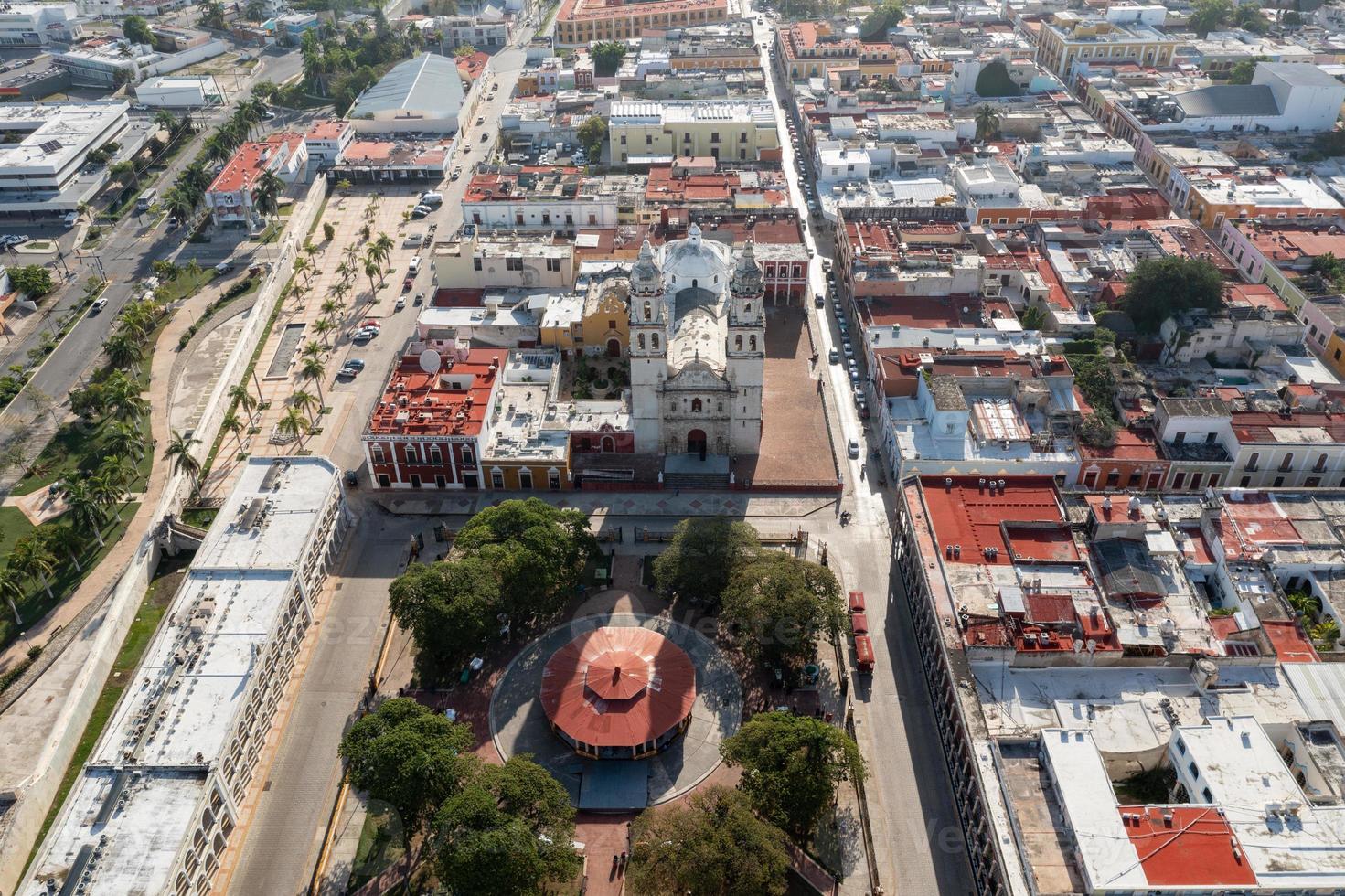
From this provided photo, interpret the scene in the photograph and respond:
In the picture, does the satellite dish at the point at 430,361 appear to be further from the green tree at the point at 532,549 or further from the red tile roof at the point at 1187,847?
the red tile roof at the point at 1187,847

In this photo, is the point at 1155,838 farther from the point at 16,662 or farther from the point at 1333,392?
the point at 16,662

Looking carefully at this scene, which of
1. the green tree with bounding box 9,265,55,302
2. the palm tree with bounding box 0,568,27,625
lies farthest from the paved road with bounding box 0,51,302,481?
the palm tree with bounding box 0,568,27,625

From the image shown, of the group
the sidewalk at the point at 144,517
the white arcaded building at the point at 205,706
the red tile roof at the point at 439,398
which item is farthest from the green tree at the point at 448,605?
the sidewalk at the point at 144,517

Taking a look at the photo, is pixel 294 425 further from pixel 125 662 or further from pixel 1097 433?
pixel 1097 433

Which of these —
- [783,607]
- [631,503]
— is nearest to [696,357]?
[631,503]

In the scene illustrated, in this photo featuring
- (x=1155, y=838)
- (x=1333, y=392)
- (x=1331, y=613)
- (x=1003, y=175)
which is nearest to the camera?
(x=1155, y=838)

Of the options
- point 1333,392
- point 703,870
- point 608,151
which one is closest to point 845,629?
point 703,870

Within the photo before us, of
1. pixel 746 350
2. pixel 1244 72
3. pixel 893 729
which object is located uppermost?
pixel 746 350

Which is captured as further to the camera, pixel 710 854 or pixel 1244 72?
pixel 1244 72
